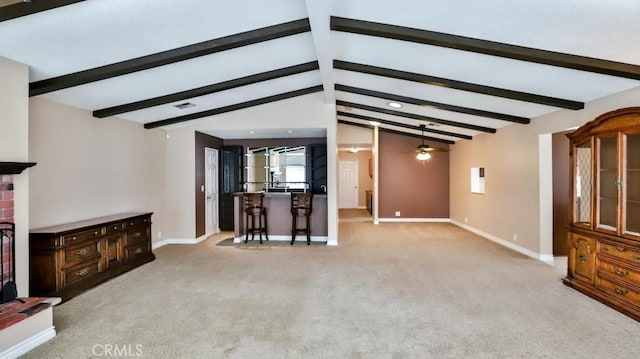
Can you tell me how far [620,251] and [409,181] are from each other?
→ 6326 millimetres

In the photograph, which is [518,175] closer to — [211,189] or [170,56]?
[170,56]

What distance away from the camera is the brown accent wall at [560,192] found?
5414mm

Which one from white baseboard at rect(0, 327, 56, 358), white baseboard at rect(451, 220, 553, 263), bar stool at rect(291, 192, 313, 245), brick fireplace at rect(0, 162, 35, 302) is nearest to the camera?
white baseboard at rect(0, 327, 56, 358)

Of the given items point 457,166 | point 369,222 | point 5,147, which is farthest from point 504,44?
point 369,222

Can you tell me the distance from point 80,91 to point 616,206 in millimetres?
6146

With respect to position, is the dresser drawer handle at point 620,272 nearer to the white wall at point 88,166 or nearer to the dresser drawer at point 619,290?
the dresser drawer at point 619,290

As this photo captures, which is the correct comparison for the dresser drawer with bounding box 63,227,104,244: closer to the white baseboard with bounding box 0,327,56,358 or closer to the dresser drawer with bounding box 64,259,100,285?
the dresser drawer with bounding box 64,259,100,285

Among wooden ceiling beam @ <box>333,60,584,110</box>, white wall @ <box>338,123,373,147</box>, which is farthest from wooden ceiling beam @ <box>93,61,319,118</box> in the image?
white wall @ <box>338,123,373,147</box>

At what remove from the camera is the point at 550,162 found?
5.23 meters

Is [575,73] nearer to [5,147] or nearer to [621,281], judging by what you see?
[621,281]

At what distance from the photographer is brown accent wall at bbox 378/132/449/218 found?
9547mm

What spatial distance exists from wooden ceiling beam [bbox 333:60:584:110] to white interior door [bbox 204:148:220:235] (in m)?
4.03

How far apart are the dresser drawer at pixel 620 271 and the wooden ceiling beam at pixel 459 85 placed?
1.94m

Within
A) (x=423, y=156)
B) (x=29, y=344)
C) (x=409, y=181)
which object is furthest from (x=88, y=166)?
(x=409, y=181)
